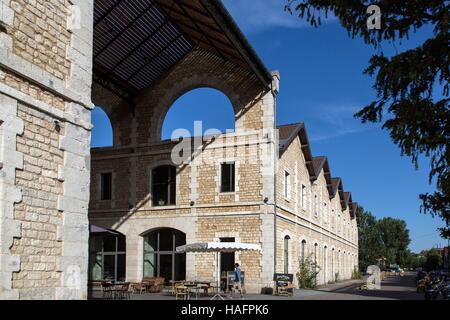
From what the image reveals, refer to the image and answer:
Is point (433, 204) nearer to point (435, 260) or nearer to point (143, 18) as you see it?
point (143, 18)

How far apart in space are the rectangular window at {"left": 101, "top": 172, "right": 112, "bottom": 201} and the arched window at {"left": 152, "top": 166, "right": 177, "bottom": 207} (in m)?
2.23

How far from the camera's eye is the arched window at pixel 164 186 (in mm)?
22375

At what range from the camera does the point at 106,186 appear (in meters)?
23.7

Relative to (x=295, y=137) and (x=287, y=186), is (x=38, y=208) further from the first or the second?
(x=295, y=137)

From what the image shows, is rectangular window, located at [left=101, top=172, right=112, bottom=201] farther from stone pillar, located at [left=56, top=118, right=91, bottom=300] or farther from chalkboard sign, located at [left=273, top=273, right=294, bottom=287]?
stone pillar, located at [left=56, top=118, right=91, bottom=300]

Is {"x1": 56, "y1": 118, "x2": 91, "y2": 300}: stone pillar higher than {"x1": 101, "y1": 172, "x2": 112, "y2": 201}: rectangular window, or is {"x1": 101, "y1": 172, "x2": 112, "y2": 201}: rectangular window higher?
{"x1": 101, "y1": 172, "x2": 112, "y2": 201}: rectangular window

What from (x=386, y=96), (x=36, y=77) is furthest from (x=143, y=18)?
(x=386, y=96)

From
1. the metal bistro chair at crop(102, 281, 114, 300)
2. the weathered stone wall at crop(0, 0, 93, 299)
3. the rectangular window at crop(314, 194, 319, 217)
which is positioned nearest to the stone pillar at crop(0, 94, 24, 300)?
the weathered stone wall at crop(0, 0, 93, 299)

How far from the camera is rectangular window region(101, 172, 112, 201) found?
→ 23547 mm

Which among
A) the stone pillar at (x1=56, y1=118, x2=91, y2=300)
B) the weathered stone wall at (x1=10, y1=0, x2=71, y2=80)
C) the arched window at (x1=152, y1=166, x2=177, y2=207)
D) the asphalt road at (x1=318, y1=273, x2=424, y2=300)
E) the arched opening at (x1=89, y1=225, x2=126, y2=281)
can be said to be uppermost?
the weathered stone wall at (x1=10, y1=0, x2=71, y2=80)

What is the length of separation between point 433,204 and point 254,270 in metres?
13.4

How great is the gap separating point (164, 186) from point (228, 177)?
3.06 meters

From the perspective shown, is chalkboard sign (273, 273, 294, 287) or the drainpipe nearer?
chalkboard sign (273, 273, 294, 287)

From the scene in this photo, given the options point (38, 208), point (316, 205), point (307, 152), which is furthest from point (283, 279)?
point (38, 208)
